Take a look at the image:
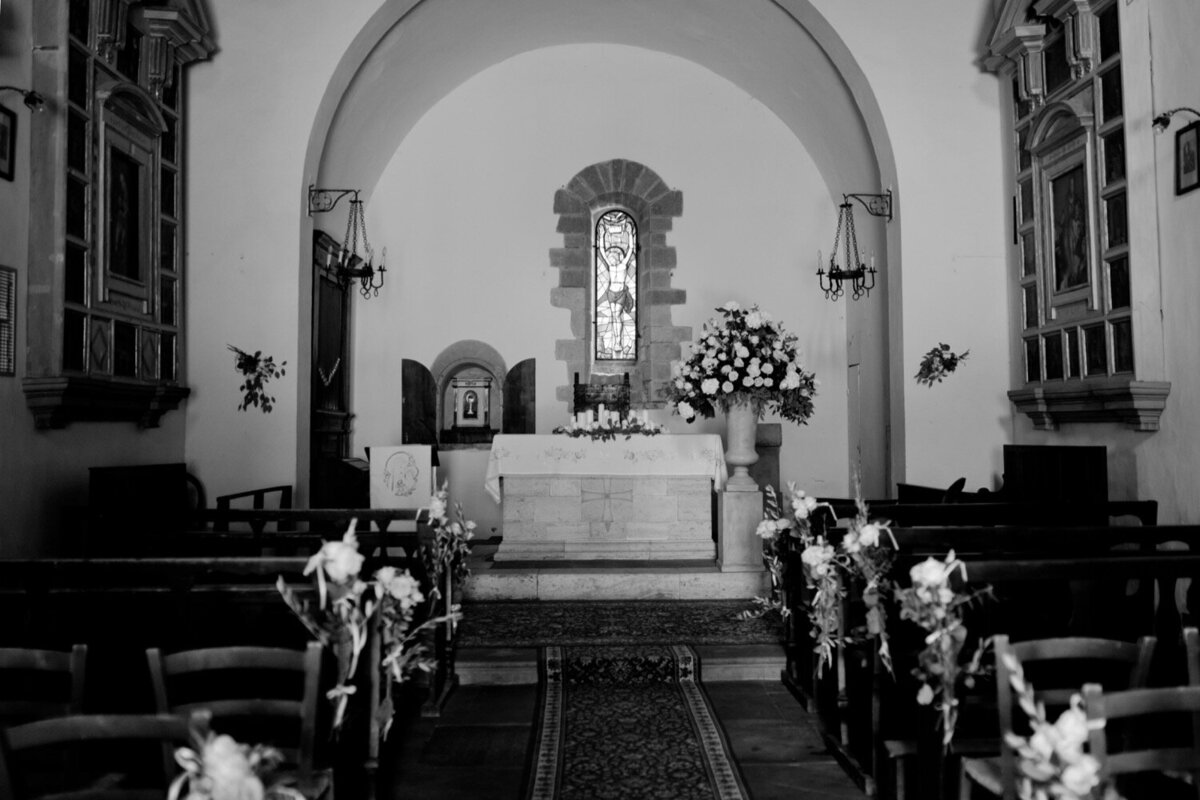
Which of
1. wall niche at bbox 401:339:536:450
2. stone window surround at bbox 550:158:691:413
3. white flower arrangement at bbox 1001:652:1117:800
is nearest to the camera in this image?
white flower arrangement at bbox 1001:652:1117:800

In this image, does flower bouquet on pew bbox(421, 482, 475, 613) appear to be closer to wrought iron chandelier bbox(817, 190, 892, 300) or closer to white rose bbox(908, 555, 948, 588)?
white rose bbox(908, 555, 948, 588)

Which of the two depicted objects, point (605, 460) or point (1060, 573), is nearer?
point (1060, 573)

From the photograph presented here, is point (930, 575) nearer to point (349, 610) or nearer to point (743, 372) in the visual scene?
point (349, 610)

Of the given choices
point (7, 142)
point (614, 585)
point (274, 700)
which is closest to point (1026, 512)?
point (614, 585)

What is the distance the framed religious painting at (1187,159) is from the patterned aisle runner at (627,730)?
3.76m

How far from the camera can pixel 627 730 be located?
13.1 ft

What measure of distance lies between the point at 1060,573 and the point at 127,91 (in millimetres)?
6000

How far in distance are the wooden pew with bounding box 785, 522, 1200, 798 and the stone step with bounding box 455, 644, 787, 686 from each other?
302 mm

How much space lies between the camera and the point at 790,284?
9.73 m

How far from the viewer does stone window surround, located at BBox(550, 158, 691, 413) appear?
9773 mm

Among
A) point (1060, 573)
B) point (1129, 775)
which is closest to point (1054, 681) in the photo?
point (1060, 573)

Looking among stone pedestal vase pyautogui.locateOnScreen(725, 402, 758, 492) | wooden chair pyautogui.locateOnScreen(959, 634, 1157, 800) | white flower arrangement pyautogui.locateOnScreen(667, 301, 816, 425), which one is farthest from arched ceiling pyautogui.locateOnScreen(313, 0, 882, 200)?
wooden chair pyautogui.locateOnScreen(959, 634, 1157, 800)

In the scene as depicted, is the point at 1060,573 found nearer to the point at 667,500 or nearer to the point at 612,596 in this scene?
the point at 612,596

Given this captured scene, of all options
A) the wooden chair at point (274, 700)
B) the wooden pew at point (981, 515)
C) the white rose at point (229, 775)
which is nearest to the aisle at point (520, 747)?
the wooden pew at point (981, 515)
